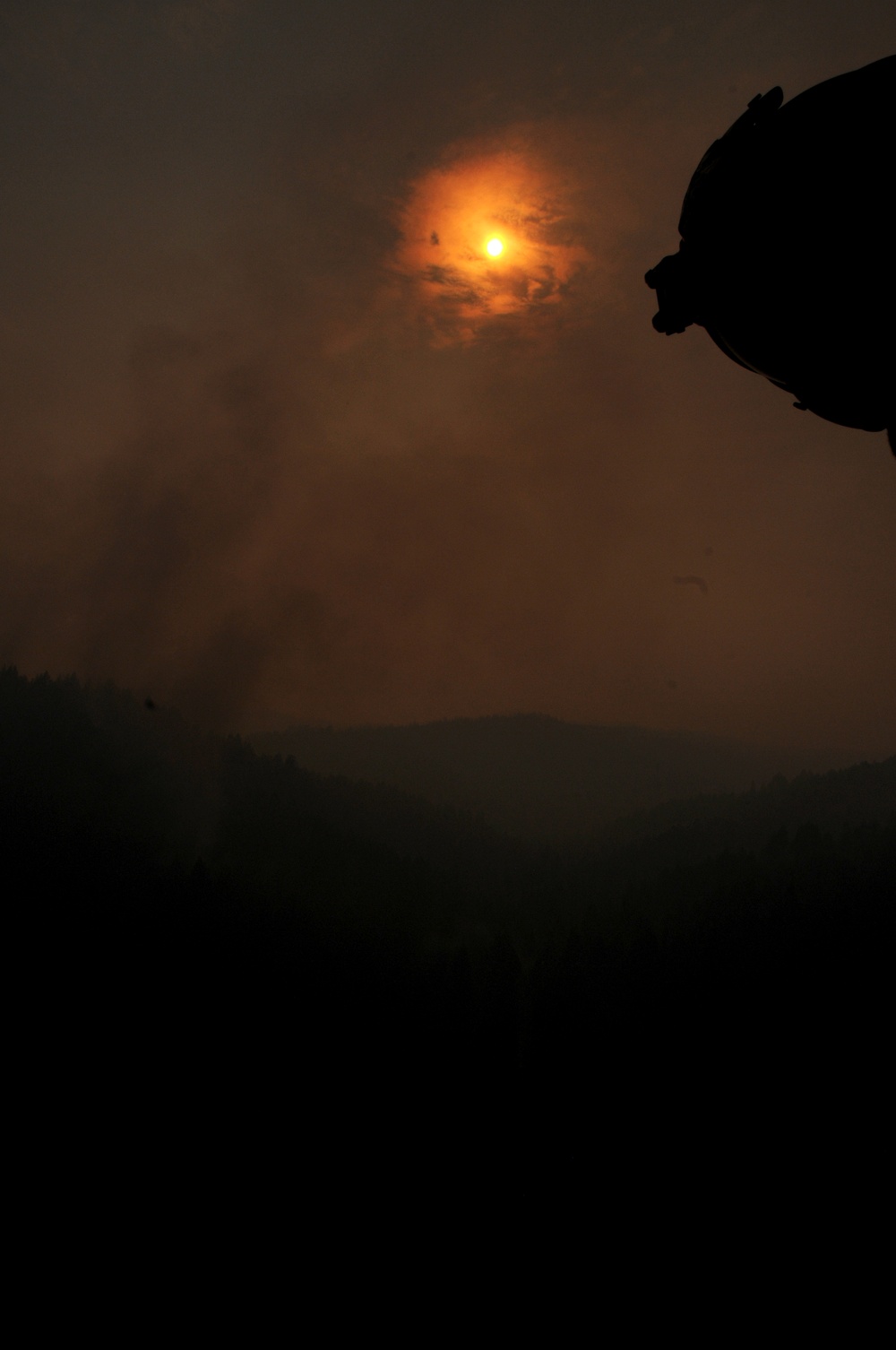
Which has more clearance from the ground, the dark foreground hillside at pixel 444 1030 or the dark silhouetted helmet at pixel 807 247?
the dark silhouetted helmet at pixel 807 247

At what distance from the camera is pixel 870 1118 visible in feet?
227

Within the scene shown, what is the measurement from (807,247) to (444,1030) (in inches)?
3926

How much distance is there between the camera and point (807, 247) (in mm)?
2859

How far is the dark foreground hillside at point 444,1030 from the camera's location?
2835 inches

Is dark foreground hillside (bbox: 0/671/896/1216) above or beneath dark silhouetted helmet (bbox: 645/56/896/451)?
beneath

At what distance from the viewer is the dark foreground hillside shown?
72.0m

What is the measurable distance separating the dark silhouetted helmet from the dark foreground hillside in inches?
3570

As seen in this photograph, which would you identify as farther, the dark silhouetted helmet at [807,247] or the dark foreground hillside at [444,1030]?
the dark foreground hillside at [444,1030]

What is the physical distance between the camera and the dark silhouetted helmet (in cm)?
267

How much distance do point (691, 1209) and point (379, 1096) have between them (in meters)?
39.2

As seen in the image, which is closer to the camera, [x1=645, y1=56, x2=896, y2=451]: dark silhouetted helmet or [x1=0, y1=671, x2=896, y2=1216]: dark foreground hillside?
[x1=645, y1=56, x2=896, y2=451]: dark silhouetted helmet

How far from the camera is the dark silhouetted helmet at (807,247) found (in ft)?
8.75

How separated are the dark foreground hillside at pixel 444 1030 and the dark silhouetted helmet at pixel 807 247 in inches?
3570

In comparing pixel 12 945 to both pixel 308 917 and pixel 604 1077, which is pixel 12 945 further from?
pixel 604 1077
